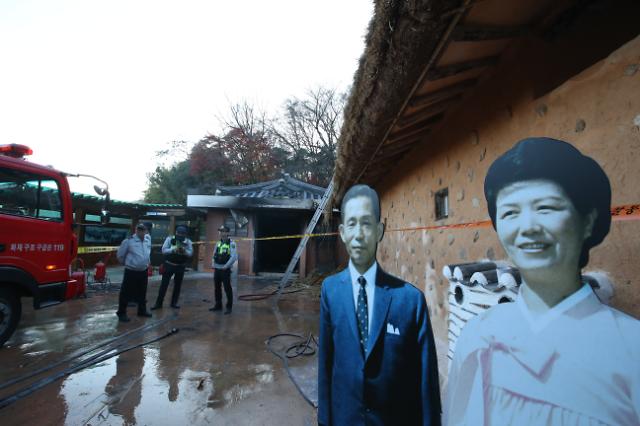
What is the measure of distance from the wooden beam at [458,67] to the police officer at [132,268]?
5.26m

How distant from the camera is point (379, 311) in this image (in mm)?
1251

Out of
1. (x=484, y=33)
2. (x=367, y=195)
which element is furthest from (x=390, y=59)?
(x=367, y=195)

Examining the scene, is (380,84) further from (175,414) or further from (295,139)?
(295,139)

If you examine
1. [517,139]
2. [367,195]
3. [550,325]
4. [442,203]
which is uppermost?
[517,139]

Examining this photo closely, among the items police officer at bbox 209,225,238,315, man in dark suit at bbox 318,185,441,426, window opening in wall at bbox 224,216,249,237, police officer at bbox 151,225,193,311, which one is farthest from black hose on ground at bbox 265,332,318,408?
window opening in wall at bbox 224,216,249,237

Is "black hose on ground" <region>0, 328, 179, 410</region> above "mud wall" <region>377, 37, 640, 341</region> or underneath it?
underneath

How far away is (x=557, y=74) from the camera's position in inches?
60.4

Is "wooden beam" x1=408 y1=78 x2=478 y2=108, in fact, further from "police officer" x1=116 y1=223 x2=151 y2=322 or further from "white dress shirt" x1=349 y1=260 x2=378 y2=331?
"police officer" x1=116 y1=223 x2=151 y2=322

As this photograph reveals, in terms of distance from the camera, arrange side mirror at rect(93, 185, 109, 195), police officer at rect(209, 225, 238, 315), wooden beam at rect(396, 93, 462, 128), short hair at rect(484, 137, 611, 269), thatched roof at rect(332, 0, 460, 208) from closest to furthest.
A: short hair at rect(484, 137, 611, 269) < thatched roof at rect(332, 0, 460, 208) < wooden beam at rect(396, 93, 462, 128) < side mirror at rect(93, 185, 109, 195) < police officer at rect(209, 225, 238, 315)

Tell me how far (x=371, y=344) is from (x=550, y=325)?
0.63 meters

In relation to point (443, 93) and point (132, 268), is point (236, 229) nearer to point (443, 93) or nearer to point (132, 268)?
point (132, 268)

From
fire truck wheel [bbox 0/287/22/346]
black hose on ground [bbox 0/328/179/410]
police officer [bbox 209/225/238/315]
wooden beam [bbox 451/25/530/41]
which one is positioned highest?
wooden beam [bbox 451/25/530/41]

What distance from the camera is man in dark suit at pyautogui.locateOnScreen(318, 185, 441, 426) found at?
119 cm

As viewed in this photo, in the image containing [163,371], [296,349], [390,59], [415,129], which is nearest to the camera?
[390,59]
